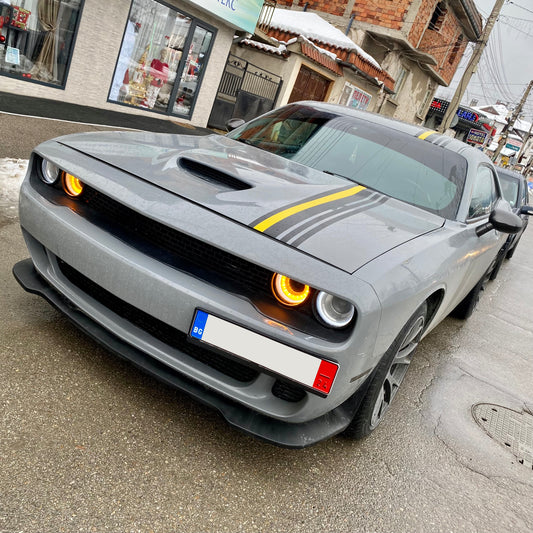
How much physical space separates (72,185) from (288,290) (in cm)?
115

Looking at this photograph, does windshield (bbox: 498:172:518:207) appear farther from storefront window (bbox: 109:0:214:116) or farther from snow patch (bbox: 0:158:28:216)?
snow patch (bbox: 0:158:28:216)

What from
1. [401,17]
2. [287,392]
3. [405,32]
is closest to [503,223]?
[287,392]

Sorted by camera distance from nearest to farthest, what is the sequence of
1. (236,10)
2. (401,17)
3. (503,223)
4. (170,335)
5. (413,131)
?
(170,335) < (503,223) < (413,131) < (236,10) < (401,17)

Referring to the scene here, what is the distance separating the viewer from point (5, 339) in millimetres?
2322

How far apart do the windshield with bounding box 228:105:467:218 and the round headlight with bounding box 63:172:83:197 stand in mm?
1275

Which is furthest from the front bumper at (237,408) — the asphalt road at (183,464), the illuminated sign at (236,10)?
the illuminated sign at (236,10)

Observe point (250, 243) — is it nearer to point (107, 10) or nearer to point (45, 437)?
point (45, 437)

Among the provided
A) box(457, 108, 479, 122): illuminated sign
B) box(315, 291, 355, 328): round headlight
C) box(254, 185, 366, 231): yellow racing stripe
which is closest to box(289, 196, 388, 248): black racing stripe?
box(254, 185, 366, 231): yellow racing stripe

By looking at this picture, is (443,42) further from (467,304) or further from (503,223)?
(503,223)

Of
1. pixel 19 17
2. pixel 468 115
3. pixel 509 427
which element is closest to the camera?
pixel 509 427

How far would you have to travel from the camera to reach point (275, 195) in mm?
2160

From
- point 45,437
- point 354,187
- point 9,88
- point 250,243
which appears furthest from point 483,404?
point 9,88

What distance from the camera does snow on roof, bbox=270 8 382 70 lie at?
1584cm

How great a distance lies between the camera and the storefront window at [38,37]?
7.59 metres
